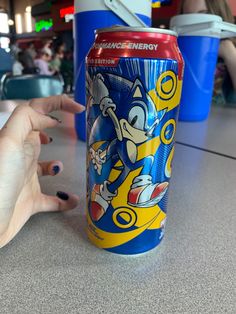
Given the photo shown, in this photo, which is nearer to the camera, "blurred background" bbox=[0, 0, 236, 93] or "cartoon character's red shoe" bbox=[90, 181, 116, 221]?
"cartoon character's red shoe" bbox=[90, 181, 116, 221]

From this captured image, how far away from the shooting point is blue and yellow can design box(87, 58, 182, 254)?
28cm

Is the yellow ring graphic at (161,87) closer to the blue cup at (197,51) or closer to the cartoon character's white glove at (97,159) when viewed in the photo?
the cartoon character's white glove at (97,159)

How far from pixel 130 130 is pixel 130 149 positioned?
2 centimetres

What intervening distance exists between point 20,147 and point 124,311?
0.20 meters

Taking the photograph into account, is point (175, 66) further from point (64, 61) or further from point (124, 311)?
point (64, 61)

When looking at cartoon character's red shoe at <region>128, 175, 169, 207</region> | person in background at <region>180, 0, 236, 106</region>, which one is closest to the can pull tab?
cartoon character's red shoe at <region>128, 175, 169, 207</region>

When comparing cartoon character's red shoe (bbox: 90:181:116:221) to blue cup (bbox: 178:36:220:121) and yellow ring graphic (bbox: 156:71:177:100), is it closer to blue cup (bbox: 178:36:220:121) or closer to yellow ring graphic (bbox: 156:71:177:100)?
yellow ring graphic (bbox: 156:71:177:100)

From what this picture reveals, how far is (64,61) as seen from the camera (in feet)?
16.9

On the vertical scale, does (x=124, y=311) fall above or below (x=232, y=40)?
below

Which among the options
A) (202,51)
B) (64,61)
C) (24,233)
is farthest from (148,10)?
(64,61)

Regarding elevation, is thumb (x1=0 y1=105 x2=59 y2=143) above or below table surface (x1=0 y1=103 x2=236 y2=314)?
above

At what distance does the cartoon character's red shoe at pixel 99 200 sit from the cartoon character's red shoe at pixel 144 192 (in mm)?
23

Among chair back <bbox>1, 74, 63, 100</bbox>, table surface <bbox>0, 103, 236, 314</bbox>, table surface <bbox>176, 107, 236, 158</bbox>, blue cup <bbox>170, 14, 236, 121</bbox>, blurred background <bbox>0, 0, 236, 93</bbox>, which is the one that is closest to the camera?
table surface <bbox>0, 103, 236, 314</bbox>

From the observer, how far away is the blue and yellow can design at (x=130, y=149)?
275 mm
